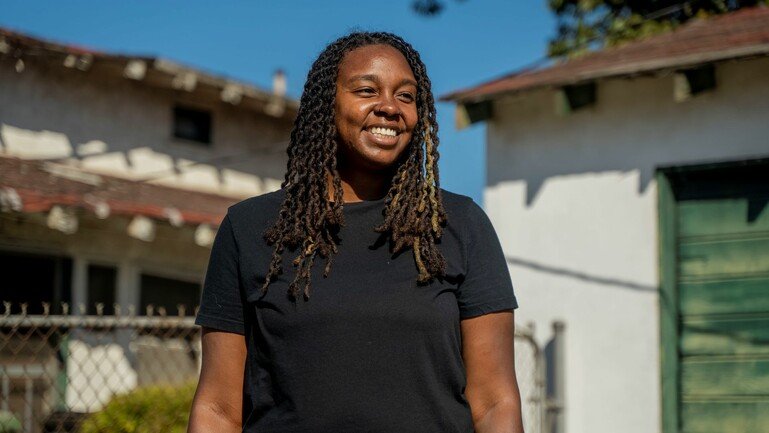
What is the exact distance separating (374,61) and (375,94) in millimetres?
78

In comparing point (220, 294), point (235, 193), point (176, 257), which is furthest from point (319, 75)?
point (235, 193)

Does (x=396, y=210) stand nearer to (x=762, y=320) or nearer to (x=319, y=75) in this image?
(x=319, y=75)

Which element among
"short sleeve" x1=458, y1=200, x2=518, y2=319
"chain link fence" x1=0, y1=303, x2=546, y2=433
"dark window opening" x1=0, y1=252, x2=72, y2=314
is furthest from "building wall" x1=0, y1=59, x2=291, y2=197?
"short sleeve" x1=458, y1=200, x2=518, y2=319

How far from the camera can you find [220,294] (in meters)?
2.57

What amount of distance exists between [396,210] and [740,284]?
5.38m

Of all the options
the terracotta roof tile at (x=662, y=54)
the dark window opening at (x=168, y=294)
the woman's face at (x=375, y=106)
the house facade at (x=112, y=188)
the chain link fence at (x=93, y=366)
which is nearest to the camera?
the woman's face at (x=375, y=106)

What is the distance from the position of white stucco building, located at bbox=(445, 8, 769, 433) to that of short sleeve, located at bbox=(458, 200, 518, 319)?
4.95 m

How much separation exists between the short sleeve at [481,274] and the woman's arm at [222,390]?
513mm

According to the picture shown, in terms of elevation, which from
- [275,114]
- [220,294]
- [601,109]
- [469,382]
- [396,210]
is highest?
[275,114]

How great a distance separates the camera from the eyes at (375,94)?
2.59 m

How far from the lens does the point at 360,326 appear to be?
7.76 ft

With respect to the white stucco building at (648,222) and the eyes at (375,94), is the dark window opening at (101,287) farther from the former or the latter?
the eyes at (375,94)

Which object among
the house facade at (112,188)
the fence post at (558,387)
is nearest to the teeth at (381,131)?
the fence post at (558,387)

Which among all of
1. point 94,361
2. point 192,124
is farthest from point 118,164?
point 94,361
